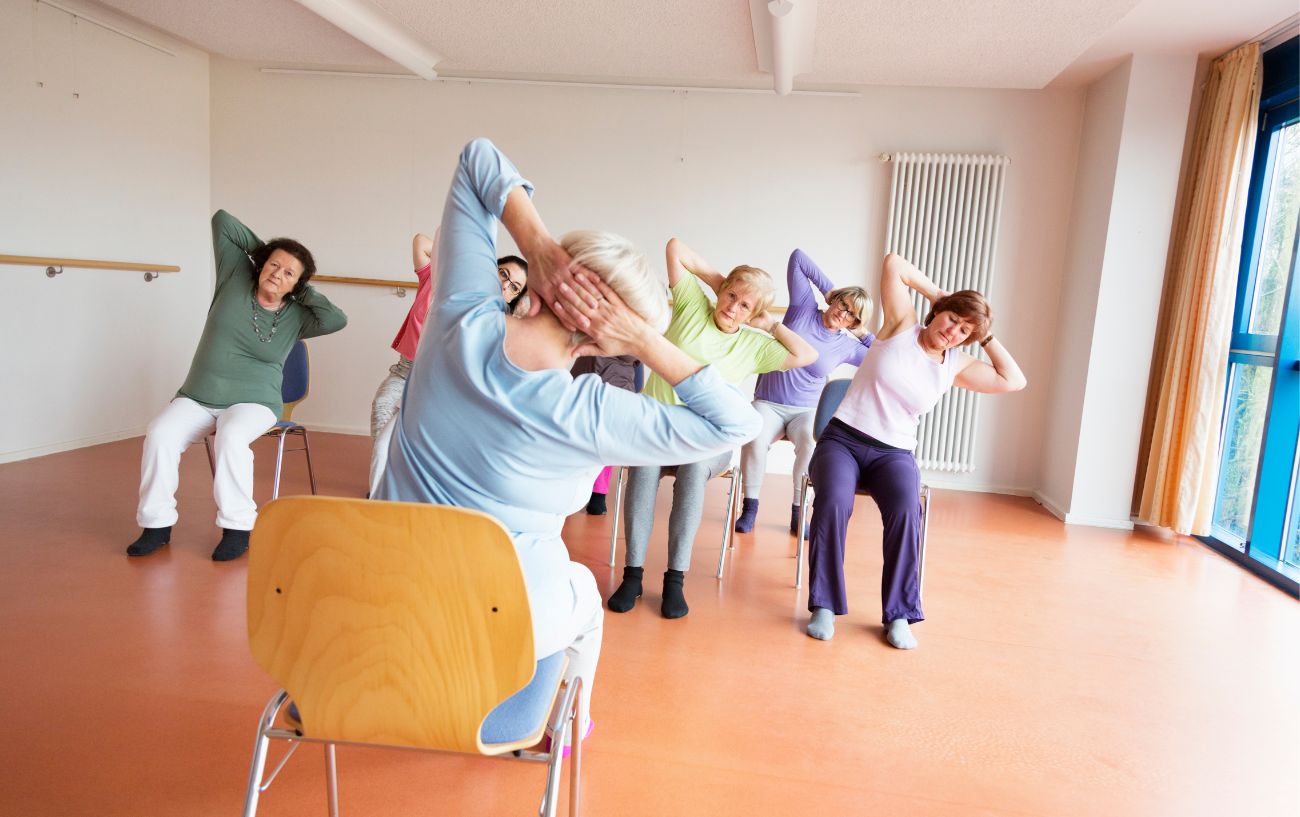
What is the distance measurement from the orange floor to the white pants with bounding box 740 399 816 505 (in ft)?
1.58

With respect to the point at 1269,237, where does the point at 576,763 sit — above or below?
below

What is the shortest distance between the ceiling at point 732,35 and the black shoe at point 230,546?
250 cm

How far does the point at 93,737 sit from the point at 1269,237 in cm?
498

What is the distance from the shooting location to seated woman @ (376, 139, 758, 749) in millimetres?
1243

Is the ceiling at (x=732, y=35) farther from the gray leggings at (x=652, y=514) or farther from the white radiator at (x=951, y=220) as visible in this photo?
the gray leggings at (x=652, y=514)

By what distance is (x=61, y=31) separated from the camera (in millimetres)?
4367

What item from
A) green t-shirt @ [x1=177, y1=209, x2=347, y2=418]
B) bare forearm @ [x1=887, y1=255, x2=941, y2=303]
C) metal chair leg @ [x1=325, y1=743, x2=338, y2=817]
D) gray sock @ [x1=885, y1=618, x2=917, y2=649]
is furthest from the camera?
green t-shirt @ [x1=177, y1=209, x2=347, y2=418]

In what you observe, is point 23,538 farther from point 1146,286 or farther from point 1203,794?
point 1146,286

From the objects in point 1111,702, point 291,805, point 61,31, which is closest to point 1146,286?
point 1111,702

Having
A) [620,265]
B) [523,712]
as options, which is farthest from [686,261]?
[523,712]

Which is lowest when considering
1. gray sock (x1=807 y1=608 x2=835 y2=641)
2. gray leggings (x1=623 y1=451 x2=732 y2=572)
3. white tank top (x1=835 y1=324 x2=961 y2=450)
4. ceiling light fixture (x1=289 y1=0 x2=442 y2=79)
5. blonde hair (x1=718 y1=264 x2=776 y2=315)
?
gray sock (x1=807 y1=608 x2=835 y2=641)

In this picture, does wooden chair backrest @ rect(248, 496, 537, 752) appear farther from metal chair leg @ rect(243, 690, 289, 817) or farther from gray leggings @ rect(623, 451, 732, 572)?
gray leggings @ rect(623, 451, 732, 572)

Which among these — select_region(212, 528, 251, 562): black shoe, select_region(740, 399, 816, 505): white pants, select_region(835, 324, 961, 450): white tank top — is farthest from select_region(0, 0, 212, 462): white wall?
select_region(835, 324, 961, 450): white tank top

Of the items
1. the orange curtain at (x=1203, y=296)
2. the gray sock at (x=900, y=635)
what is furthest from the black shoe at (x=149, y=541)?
the orange curtain at (x=1203, y=296)
